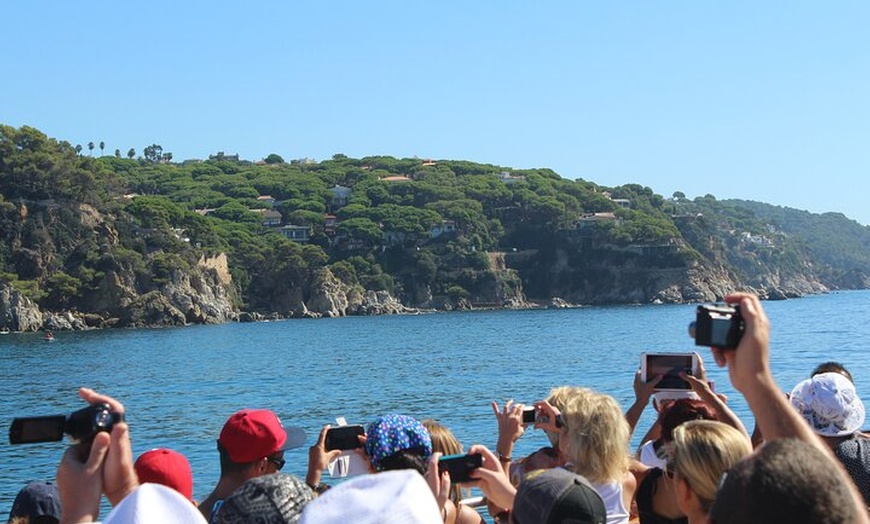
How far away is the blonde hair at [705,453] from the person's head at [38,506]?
213 cm

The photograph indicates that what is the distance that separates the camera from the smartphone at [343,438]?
168 inches

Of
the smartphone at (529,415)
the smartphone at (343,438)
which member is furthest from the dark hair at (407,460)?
the smartphone at (529,415)

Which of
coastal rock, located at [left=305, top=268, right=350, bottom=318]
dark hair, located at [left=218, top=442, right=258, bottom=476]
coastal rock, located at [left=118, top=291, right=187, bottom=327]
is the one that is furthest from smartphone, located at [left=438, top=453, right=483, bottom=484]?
coastal rock, located at [left=305, top=268, right=350, bottom=318]

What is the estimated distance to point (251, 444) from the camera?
11.9ft

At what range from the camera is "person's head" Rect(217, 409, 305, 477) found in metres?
3.63

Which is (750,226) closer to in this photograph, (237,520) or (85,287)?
(85,287)

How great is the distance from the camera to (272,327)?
3526 inches

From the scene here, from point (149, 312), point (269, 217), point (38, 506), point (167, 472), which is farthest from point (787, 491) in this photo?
point (269, 217)

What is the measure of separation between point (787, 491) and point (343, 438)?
2.79m

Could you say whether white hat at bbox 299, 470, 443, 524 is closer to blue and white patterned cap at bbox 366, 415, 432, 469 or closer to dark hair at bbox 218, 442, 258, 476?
blue and white patterned cap at bbox 366, 415, 432, 469

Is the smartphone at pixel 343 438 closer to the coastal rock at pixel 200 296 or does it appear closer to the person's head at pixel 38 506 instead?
the person's head at pixel 38 506

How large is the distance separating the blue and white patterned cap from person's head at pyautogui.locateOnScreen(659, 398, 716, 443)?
1.20m

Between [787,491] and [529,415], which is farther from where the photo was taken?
[529,415]

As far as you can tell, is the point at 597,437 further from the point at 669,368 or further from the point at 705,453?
the point at 669,368
